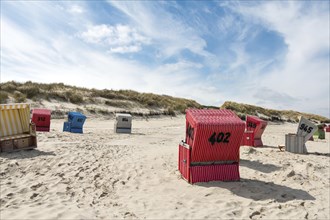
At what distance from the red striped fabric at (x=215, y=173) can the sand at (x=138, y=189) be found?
213 millimetres

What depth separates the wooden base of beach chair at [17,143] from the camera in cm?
1034

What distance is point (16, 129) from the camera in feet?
37.3

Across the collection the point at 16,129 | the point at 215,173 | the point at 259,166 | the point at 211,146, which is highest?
the point at 16,129

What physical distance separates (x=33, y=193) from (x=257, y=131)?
12854 millimetres

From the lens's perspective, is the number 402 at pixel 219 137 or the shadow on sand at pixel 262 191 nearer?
the shadow on sand at pixel 262 191

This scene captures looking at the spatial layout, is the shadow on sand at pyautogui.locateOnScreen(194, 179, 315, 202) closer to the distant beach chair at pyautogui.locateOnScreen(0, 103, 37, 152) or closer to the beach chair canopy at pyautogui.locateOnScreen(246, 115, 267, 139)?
the distant beach chair at pyautogui.locateOnScreen(0, 103, 37, 152)

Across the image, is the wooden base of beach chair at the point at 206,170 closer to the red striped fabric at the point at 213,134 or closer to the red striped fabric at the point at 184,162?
the red striped fabric at the point at 184,162

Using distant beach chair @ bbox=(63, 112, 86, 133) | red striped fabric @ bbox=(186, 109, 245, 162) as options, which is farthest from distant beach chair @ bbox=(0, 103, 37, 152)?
distant beach chair @ bbox=(63, 112, 86, 133)

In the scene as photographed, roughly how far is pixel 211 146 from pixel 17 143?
658 cm

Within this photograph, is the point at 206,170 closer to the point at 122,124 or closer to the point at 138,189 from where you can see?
the point at 138,189

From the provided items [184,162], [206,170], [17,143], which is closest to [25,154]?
[17,143]

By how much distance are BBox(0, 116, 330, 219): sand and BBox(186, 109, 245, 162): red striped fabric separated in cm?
78

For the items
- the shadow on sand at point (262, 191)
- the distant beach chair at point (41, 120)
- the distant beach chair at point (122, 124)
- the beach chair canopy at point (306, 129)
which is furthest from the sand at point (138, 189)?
the distant beach chair at point (122, 124)

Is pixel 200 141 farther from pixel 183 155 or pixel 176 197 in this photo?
pixel 176 197
